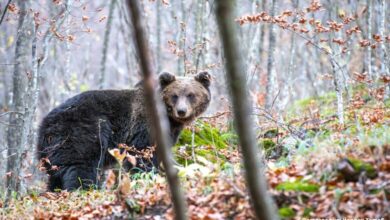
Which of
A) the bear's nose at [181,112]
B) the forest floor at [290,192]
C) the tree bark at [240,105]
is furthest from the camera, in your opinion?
the bear's nose at [181,112]

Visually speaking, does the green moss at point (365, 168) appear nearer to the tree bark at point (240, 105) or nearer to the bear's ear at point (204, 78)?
the tree bark at point (240, 105)

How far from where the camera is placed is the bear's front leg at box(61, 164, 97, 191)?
356 inches

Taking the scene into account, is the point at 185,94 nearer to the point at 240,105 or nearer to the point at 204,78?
the point at 204,78

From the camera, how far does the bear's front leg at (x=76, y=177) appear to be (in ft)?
29.7

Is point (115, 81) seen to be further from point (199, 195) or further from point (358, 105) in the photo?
point (199, 195)

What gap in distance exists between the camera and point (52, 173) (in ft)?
30.4

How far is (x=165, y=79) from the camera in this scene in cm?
1042

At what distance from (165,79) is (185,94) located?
55cm

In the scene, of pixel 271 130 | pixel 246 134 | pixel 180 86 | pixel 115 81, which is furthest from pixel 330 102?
pixel 115 81

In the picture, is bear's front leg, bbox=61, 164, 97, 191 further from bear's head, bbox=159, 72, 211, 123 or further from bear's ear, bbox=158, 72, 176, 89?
bear's ear, bbox=158, 72, 176, 89

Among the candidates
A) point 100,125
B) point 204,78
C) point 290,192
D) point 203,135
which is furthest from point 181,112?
point 290,192

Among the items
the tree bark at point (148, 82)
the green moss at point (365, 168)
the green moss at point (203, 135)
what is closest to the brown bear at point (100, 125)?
the green moss at point (203, 135)

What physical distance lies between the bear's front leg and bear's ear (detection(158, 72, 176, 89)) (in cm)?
229

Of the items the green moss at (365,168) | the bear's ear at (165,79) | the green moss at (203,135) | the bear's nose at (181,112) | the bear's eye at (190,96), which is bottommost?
the green moss at (365,168)
